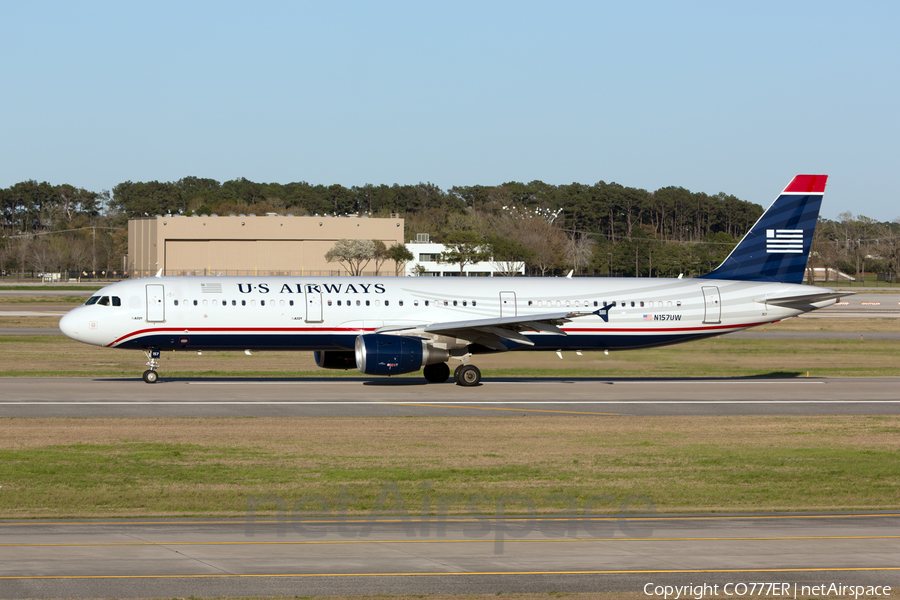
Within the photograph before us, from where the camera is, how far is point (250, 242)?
5497 inches

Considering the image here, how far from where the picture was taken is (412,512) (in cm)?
1534

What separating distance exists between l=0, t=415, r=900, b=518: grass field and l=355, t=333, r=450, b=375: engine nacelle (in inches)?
199

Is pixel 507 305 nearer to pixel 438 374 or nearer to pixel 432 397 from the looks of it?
pixel 438 374

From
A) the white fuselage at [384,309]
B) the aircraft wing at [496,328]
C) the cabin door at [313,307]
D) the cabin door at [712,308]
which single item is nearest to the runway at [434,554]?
the aircraft wing at [496,328]

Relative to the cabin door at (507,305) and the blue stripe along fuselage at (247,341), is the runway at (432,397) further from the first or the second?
the cabin door at (507,305)

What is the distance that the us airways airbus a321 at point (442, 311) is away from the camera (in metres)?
32.3

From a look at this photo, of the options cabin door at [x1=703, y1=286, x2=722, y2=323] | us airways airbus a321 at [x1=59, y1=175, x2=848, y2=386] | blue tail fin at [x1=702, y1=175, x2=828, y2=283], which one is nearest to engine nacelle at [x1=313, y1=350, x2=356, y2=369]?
us airways airbus a321 at [x1=59, y1=175, x2=848, y2=386]

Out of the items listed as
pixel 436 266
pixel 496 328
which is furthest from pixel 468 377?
pixel 436 266

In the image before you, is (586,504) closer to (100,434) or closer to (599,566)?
(599,566)

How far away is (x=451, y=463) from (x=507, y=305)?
49.9 feet

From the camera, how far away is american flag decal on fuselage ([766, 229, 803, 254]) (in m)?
37.3

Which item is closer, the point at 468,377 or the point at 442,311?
the point at 468,377

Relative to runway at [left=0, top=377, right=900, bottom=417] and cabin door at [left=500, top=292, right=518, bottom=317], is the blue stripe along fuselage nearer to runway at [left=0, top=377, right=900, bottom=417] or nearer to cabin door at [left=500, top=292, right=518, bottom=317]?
cabin door at [left=500, top=292, right=518, bottom=317]

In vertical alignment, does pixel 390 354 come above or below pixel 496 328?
below
